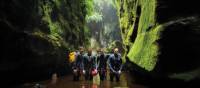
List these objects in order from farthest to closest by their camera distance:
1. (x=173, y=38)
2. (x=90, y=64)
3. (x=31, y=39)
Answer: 1. (x=90, y=64)
2. (x=31, y=39)
3. (x=173, y=38)

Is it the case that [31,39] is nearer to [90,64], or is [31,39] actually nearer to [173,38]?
[90,64]

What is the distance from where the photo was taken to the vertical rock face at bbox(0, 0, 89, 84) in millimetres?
14102

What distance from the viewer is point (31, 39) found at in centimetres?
1590

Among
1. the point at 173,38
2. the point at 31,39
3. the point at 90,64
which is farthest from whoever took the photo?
the point at 90,64

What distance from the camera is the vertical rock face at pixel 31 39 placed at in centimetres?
1410

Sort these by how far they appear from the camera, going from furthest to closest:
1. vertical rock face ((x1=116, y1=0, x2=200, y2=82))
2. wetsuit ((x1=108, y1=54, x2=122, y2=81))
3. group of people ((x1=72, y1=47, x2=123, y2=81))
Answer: group of people ((x1=72, y1=47, x2=123, y2=81)), wetsuit ((x1=108, y1=54, x2=122, y2=81)), vertical rock face ((x1=116, y1=0, x2=200, y2=82))

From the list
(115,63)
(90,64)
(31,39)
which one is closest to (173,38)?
(115,63)


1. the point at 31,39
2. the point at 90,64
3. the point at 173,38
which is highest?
the point at 31,39

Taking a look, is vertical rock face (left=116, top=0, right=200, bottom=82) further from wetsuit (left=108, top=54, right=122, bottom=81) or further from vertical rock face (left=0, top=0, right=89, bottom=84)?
vertical rock face (left=0, top=0, right=89, bottom=84)

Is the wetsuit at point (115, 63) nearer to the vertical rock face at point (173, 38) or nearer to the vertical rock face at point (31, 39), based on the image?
the vertical rock face at point (31, 39)

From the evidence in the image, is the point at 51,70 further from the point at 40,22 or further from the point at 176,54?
the point at 176,54

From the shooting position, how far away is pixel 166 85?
11773 millimetres

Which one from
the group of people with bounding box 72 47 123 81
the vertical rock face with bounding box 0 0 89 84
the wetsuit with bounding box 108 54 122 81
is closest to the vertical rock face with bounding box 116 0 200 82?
the wetsuit with bounding box 108 54 122 81

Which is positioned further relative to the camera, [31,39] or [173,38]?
[31,39]
